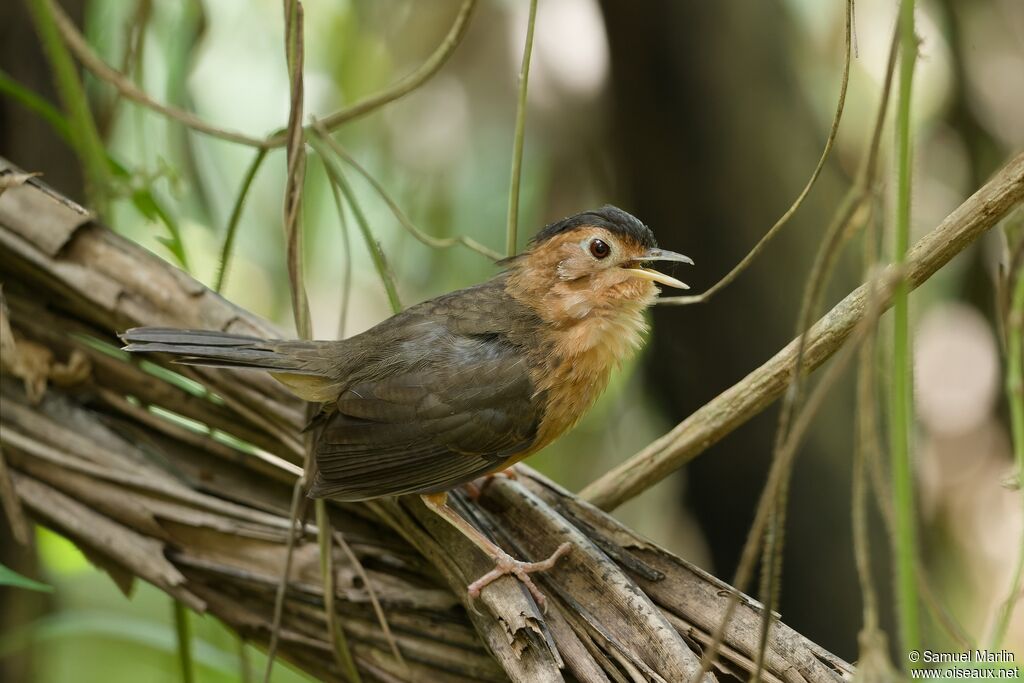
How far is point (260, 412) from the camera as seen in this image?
9.07 feet

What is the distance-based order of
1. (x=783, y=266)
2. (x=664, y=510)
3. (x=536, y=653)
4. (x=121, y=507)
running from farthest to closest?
1. (x=664, y=510)
2. (x=783, y=266)
3. (x=121, y=507)
4. (x=536, y=653)

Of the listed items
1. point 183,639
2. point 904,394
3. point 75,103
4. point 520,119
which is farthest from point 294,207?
point 904,394

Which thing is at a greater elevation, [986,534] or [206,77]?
[206,77]

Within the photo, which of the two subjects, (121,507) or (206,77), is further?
(206,77)

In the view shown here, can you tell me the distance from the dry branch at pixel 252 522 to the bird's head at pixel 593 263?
615 mm

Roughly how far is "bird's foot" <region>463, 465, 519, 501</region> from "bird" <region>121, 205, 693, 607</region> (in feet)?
0.33

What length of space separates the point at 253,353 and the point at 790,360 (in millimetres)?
1439

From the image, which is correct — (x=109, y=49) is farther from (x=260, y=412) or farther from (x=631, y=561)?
(x=631, y=561)

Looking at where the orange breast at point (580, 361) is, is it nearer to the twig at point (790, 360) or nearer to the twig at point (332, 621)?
the twig at point (790, 360)

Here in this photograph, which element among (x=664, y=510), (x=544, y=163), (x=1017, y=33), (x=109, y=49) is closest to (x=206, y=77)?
(x=109, y=49)

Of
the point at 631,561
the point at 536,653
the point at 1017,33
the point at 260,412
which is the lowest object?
the point at 536,653

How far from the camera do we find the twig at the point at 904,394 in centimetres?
130

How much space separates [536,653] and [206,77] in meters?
4.01

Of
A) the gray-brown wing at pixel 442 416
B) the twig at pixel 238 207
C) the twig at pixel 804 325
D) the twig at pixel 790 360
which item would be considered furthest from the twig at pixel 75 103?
the twig at pixel 804 325
